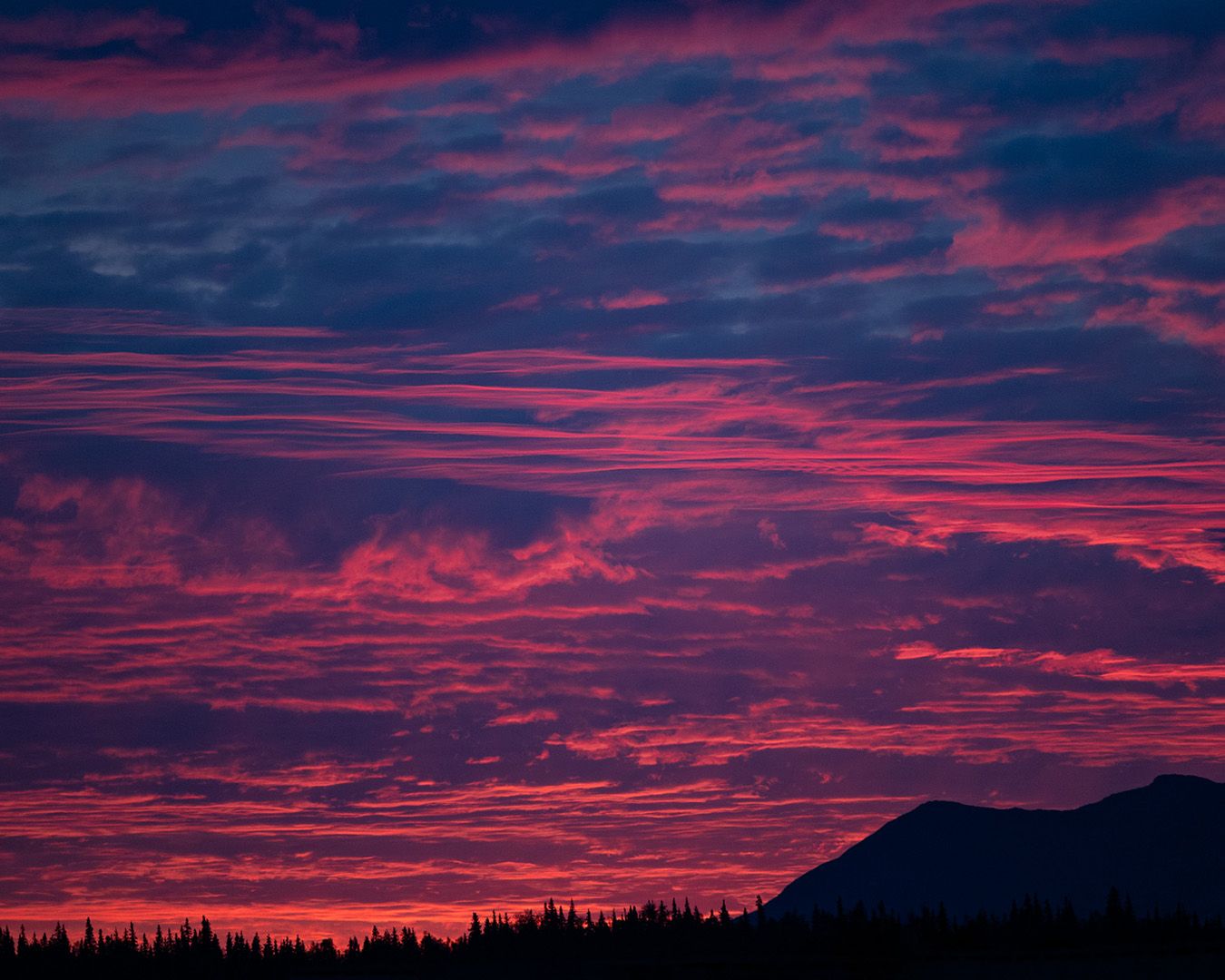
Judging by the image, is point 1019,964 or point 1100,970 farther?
point 1019,964

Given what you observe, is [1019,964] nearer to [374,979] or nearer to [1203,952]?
[1203,952]

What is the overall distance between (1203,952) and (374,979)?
3967 inches

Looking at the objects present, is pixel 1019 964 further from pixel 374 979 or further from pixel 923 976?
pixel 374 979

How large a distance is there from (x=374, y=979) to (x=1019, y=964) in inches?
3154

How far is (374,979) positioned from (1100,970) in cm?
8761

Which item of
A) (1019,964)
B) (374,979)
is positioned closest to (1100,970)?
(1019,964)

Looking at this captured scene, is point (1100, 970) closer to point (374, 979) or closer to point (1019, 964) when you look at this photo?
point (1019, 964)

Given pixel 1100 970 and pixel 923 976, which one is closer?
pixel 1100 970

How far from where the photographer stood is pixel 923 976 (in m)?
Answer: 200

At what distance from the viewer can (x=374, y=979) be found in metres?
200

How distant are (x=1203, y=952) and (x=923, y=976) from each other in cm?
3336

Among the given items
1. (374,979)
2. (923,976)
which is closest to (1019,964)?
(923,976)

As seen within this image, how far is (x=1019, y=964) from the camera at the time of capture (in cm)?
19725

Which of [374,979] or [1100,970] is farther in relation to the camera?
[374,979]
